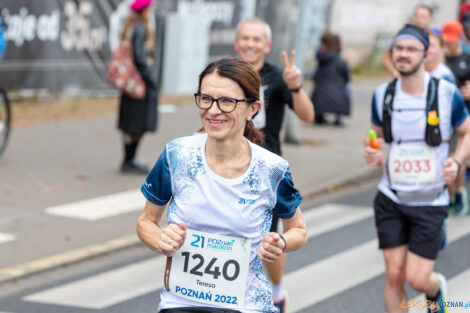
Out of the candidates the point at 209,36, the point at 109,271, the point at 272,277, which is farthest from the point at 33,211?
the point at 209,36

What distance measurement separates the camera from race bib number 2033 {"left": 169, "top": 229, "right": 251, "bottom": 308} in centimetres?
363

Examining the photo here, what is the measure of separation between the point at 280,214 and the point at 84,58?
1265 centimetres

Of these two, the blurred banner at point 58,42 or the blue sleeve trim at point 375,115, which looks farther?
the blurred banner at point 58,42

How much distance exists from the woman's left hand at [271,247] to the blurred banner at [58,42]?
11272 mm

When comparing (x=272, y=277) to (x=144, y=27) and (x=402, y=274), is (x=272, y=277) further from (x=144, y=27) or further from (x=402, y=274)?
(x=144, y=27)

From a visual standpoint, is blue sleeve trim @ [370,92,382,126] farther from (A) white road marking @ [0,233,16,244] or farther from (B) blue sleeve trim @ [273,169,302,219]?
(A) white road marking @ [0,233,16,244]

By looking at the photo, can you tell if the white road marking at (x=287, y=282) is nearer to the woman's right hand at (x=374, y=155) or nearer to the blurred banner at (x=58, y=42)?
the woman's right hand at (x=374, y=155)

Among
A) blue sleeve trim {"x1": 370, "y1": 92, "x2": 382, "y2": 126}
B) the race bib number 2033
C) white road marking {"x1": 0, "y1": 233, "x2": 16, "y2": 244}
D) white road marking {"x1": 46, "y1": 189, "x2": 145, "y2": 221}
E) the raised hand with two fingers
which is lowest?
white road marking {"x1": 46, "y1": 189, "x2": 145, "y2": 221}

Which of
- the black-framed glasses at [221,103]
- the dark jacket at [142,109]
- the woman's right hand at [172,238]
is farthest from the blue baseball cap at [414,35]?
the dark jacket at [142,109]

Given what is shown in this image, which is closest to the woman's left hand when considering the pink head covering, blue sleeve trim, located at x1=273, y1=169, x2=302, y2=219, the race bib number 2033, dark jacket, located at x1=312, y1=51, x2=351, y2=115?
the race bib number 2033

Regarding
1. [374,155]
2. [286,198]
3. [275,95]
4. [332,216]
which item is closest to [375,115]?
[374,155]

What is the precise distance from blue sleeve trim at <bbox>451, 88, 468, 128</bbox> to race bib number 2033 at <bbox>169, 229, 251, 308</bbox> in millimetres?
2475

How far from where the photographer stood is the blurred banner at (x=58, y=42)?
→ 1433cm

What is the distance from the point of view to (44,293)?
661cm
